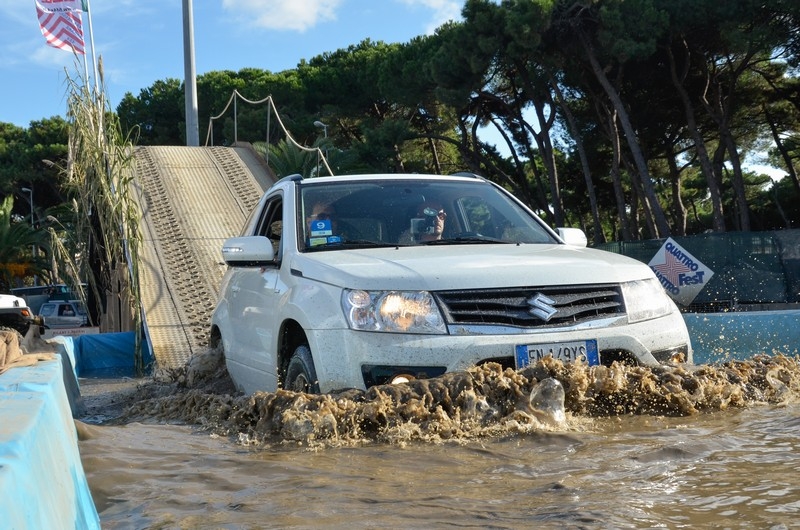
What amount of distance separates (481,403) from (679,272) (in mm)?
11425

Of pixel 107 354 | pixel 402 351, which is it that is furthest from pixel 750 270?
pixel 402 351

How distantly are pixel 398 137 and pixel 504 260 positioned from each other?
101 feet

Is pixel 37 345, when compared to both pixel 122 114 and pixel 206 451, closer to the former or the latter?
pixel 206 451

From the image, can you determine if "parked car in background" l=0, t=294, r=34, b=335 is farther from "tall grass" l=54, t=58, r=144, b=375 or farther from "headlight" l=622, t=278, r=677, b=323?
"headlight" l=622, t=278, r=677, b=323

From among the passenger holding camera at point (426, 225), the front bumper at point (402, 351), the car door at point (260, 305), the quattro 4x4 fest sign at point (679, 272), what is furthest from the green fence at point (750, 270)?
the front bumper at point (402, 351)

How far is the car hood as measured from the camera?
4523 millimetres

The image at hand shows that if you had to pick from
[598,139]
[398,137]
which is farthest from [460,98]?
Result: [598,139]

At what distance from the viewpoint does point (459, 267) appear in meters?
4.65

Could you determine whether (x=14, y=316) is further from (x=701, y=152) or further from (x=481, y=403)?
(x=701, y=152)

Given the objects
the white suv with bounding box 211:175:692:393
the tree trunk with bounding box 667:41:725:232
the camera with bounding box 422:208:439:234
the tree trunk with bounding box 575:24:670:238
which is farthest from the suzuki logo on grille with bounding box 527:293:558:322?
the tree trunk with bounding box 667:41:725:232

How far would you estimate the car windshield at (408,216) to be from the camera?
558 centimetres

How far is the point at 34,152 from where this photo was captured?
5403 cm

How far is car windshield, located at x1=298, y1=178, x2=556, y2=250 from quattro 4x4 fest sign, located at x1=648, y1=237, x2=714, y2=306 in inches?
366

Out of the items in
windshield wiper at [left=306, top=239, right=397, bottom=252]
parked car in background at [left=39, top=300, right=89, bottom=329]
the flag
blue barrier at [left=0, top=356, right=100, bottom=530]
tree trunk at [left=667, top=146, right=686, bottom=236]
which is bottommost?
blue barrier at [left=0, top=356, right=100, bottom=530]
